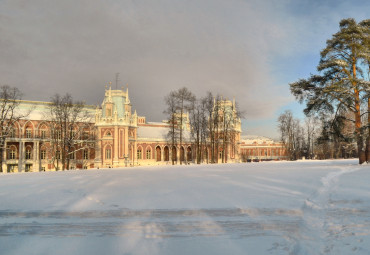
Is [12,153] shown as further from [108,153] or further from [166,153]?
[166,153]

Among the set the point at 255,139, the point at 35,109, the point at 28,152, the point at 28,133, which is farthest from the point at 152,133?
the point at 255,139

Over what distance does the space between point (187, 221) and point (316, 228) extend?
295cm

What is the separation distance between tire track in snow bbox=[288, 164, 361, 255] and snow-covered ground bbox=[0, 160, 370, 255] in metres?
0.02

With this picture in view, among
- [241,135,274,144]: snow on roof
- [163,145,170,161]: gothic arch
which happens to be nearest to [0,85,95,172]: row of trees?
[163,145,170,161]: gothic arch

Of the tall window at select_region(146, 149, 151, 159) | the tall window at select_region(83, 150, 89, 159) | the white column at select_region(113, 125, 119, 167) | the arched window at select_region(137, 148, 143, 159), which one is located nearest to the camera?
the white column at select_region(113, 125, 119, 167)

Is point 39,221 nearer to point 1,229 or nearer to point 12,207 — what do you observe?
point 1,229

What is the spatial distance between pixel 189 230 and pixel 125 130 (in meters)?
49.8

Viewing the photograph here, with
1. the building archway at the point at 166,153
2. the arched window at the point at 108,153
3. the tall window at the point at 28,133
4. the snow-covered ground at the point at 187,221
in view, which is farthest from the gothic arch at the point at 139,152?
the snow-covered ground at the point at 187,221

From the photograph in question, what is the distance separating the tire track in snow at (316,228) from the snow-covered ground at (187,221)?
19mm

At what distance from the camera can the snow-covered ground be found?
5.64 metres

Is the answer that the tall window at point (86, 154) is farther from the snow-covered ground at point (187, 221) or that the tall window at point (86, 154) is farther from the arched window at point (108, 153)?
the snow-covered ground at point (187, 221)

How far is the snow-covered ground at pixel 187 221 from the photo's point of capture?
564 centimetres

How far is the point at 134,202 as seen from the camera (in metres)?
8.38

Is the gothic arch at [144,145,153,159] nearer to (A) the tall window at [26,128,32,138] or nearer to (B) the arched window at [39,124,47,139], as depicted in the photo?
(B) the arched window at [39,124,47,139]
